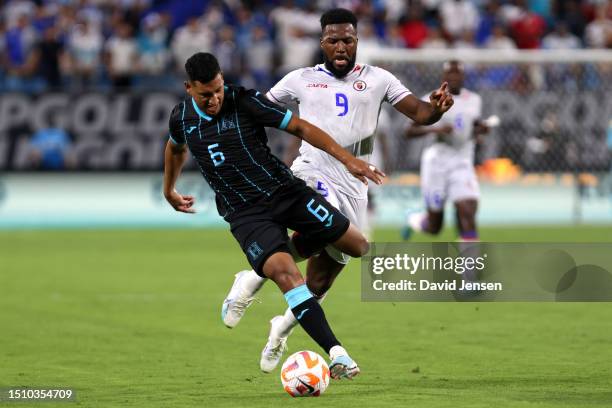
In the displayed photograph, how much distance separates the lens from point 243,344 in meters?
9.77

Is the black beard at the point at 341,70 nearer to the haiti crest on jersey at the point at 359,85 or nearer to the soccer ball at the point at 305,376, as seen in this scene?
the haiti crest on jersey at the point at 359,85

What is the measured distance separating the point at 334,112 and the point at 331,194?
0.55 m

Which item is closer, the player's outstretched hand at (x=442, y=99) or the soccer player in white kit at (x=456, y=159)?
the player's outstretched hand at (x=442, y=99)

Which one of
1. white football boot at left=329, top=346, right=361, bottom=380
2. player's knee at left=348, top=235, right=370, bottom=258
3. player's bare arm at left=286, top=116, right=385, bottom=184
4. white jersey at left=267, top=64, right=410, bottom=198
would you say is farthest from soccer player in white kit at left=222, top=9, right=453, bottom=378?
white football boot at left=329, top=346, right=361, bottom=380

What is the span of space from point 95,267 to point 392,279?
842 centimetres

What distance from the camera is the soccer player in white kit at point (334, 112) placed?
8.38 metres

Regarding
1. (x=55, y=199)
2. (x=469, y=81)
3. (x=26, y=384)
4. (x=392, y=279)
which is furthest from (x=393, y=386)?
(x=55, y=199)

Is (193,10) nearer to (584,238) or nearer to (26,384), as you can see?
(584,238)

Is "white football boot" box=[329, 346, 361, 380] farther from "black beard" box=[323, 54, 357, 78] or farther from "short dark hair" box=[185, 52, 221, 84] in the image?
"black beard" box=[323, 54, 357, 78]

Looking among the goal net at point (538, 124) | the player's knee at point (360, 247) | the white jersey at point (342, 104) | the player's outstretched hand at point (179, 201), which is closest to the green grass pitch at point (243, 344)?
the player's knee at point (360, 247)

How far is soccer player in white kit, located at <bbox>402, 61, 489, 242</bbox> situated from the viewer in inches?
508

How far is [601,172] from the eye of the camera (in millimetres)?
21344

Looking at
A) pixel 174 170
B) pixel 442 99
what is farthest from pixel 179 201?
pixel 442 99

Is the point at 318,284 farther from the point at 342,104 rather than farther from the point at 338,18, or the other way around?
the point at 338,18
